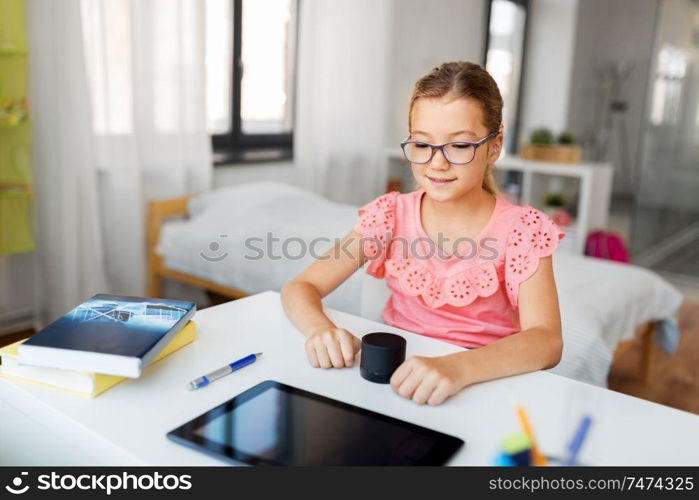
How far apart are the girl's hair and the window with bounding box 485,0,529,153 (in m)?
3.46

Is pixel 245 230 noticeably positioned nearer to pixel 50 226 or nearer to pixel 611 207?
pixel 50 226

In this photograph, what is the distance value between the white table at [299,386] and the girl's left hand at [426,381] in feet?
0.04

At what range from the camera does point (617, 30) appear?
5.28 metres

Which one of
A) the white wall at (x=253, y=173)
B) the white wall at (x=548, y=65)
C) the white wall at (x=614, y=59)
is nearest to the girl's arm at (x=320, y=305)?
the white wall at (x=253, y=173)

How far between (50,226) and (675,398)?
2242 mm

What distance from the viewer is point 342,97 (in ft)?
10.5

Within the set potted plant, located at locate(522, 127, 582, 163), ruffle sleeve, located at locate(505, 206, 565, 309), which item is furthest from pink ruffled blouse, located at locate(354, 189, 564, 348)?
potted plant, located at locate(522, 127, 582, 163)

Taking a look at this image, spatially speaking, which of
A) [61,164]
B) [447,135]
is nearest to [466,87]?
[447,135]

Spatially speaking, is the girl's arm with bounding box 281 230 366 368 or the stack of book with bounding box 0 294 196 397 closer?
the stack of book with bounding box 0 294 196 397

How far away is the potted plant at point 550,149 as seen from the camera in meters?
3.59

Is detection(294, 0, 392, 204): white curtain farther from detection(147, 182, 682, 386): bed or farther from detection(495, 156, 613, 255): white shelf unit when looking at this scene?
detection(495, 156, 613, 255): white shelf unit

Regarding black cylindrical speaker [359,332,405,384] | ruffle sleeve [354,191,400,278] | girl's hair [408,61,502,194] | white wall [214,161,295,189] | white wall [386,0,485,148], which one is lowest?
white wall [214,161,295,189]

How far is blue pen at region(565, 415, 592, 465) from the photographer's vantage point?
655 millimetres

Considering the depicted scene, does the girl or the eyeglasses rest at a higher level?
the eyeglasses
